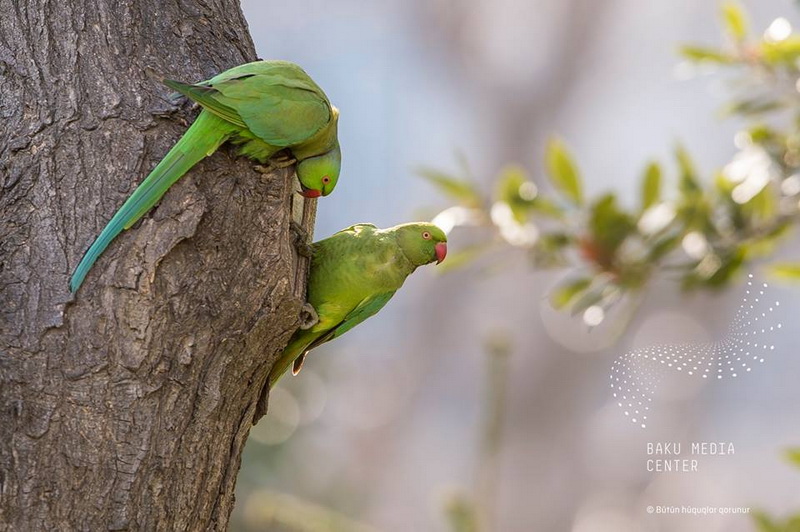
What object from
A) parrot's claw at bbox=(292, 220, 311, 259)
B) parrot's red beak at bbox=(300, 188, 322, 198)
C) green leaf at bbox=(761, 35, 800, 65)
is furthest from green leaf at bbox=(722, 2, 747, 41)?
parrot's claw at bbox=(292, 220, 311, 259)

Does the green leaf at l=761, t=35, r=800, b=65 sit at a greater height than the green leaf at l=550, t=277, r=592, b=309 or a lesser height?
greater

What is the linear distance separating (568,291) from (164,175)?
175cm

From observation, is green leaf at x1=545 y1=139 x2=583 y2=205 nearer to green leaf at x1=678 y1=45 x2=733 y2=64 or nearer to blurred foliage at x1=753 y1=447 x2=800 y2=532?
green leaf at x1=678 y1=45 x2=733 y2=64

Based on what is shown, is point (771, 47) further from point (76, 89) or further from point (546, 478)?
point (546, 478)

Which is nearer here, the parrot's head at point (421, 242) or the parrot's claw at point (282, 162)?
the parrot's claw at point (282, 162)

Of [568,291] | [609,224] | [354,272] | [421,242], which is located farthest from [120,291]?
[568,291]

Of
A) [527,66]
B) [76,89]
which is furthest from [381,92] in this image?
[76,89]

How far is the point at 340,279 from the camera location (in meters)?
2.23

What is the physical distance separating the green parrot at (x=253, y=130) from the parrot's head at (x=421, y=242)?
31 cm

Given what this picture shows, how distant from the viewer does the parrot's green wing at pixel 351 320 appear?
2.32m

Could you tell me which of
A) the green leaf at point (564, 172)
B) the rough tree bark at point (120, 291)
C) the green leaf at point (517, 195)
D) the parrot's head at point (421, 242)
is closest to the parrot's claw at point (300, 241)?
the rough tree bark at point (120, 291)

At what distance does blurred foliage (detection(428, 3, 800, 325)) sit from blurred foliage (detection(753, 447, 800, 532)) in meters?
0.58

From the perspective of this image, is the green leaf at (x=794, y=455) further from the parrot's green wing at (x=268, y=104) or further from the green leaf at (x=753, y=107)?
the parrot's green wing at (x=268, y=104)

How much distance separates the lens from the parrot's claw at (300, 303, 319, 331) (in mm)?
2074
